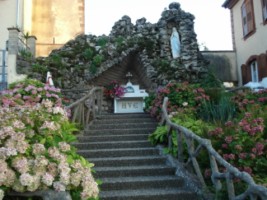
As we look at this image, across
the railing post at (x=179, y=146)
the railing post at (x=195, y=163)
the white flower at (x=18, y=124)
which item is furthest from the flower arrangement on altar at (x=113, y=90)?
the white flower at (x=18, y=124)

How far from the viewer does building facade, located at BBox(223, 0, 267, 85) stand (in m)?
11.8

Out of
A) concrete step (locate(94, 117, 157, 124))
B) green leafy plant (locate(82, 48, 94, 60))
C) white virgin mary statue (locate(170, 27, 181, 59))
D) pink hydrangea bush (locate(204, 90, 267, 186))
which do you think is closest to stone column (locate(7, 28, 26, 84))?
green leafy plant (locate(82, 48, 94, 60))

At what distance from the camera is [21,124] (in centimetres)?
303

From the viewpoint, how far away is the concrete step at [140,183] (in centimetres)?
471

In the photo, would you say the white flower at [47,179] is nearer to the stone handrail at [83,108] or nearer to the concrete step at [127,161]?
the concrete step at [127,161]

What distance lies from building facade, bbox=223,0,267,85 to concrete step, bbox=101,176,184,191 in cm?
828

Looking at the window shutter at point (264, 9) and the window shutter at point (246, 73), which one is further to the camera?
the window shutter at point (246, 73)

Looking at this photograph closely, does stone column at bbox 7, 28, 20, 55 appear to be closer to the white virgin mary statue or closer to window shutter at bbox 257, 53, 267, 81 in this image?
the white virgin mary statue

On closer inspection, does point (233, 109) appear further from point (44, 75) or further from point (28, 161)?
point (44, 75)

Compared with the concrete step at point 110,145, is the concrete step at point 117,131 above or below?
above

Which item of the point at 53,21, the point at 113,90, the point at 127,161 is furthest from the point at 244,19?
the point at 127,161

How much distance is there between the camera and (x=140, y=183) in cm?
475

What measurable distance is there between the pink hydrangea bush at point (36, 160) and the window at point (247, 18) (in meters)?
11.3

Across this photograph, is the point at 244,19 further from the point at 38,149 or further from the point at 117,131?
the point at 38,149
